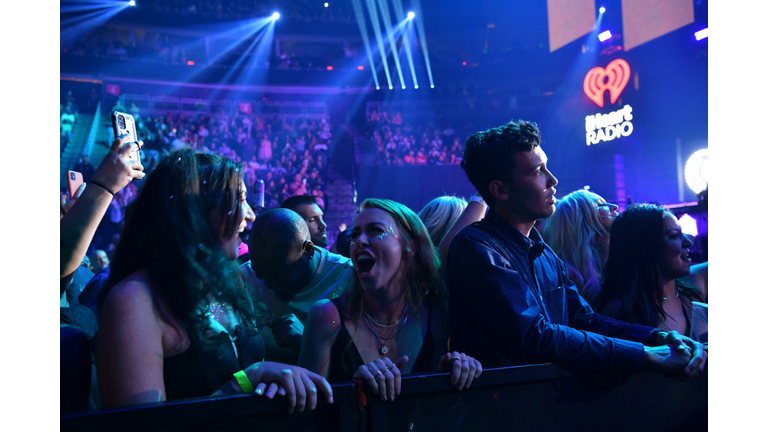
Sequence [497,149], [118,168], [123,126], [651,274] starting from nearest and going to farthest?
[118,168] < [123,126] < [497,149] < [651,274]

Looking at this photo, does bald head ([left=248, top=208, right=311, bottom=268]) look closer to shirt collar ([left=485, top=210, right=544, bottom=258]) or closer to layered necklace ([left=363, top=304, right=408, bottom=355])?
layered necklace ([left=363, top=304, right=408, bottom=355])

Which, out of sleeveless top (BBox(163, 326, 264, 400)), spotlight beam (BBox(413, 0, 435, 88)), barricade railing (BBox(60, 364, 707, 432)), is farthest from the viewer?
spotlight beam (BBox(413, 0, 435, 88))

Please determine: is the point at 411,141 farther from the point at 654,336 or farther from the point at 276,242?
the point at 654,336

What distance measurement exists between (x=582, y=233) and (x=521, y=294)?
1.49 m

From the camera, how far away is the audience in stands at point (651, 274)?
2.25 metres

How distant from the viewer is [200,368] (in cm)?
129

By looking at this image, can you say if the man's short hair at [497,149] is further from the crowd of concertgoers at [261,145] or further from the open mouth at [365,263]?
the crowd of concertgoers at [261,145]

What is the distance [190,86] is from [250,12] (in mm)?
4273

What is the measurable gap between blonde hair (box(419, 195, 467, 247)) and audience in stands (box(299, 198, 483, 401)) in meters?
1.12

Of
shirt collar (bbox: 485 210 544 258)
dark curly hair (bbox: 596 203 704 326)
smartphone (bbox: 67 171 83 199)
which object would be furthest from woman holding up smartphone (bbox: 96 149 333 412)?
dark curly hair (bbox: 596 203 704 326)

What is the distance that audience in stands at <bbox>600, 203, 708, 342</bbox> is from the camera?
7.39 feet

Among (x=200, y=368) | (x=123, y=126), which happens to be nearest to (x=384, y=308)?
(x=200, y=368)
